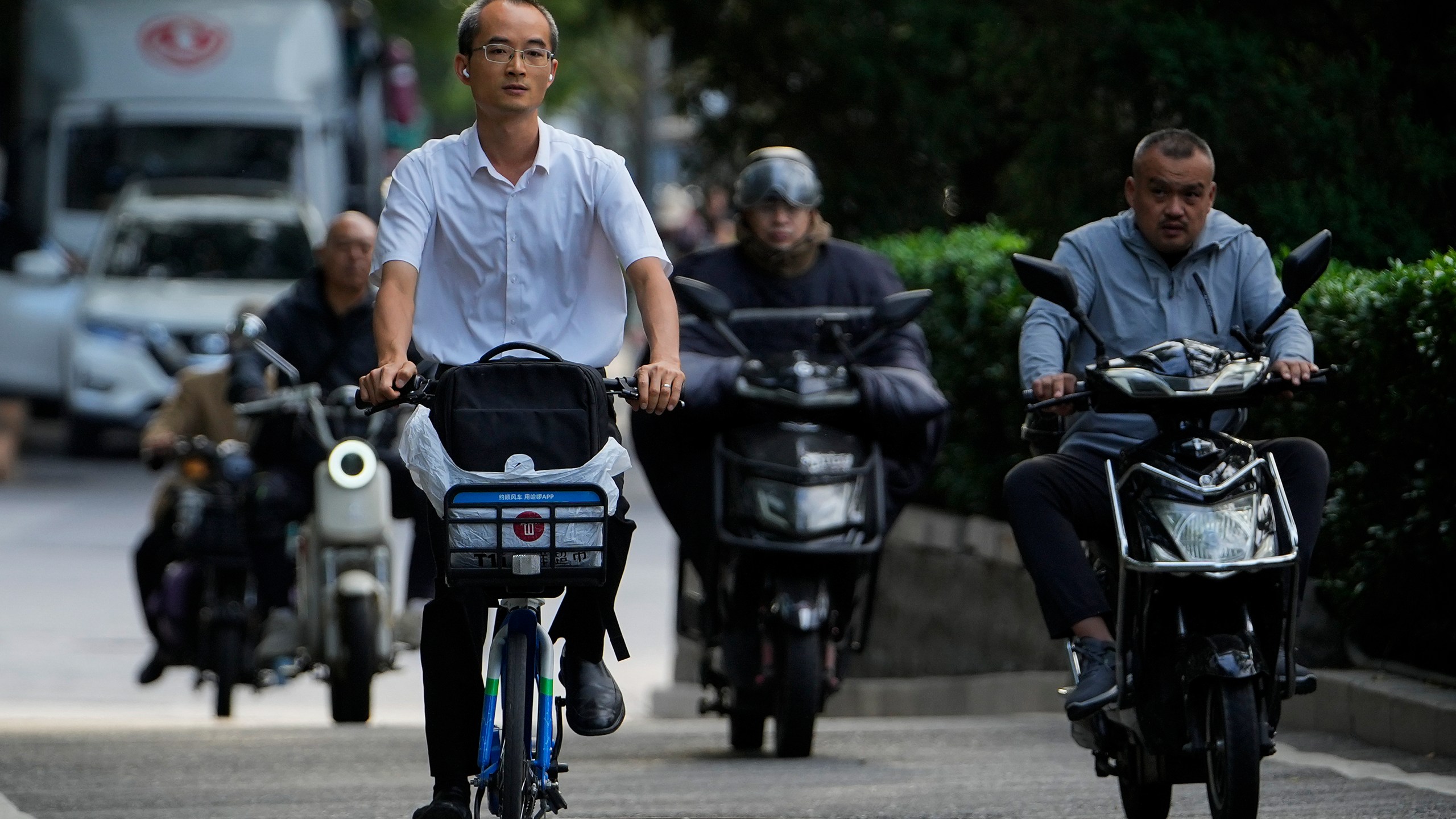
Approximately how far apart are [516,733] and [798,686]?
2388mm

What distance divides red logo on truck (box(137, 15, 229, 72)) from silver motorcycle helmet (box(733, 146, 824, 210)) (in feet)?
45.4

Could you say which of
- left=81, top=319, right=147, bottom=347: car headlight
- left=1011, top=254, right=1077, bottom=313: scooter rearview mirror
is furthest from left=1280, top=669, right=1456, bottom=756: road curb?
left=81, top=319, right=147, bottom=347: car headlight

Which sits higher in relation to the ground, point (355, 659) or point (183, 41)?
point (183, 41)

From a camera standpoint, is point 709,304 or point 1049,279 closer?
point 1049,279

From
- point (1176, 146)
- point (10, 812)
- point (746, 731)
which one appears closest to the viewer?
point (1176, 146)

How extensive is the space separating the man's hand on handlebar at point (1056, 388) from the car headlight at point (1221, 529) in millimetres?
364

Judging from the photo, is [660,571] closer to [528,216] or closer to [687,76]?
[687,76]

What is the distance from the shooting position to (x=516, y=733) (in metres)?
4.49

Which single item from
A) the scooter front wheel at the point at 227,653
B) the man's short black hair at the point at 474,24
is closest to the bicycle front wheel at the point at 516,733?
the man's short black hair at the point at 474,24

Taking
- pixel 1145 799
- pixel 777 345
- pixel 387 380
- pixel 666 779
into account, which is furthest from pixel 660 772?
pixel 387 380

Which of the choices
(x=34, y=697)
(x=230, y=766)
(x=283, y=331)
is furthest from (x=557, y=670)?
(x=34, y=697)

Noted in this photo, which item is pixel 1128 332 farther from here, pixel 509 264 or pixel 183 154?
pixel 183 154

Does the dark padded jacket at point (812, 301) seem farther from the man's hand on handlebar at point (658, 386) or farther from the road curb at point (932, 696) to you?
the man's hand on handlebar at point (658, 386)

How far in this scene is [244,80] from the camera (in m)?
20.3
